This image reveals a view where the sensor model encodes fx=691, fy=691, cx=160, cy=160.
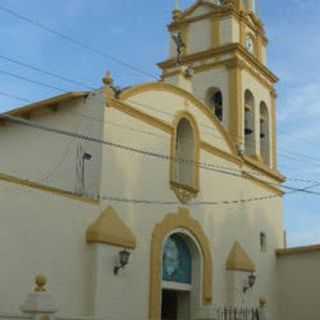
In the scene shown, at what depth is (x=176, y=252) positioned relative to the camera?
20078mm

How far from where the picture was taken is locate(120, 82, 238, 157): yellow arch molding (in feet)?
61.4

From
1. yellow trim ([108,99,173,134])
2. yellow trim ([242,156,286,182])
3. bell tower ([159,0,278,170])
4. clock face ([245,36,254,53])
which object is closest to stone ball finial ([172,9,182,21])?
bell tower ([159,0,278,170])

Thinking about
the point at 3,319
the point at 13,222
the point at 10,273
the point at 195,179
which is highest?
the point at 195,179

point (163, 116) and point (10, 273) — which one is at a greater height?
point (163, 116)

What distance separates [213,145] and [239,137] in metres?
2.59

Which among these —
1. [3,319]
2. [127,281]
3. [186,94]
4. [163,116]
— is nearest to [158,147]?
[163,116]

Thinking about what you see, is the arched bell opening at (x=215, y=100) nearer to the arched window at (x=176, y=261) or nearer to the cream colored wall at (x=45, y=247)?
the arched window at (x=176, y=261)

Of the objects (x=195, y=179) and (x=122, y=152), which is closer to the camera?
(x=122, y=152)

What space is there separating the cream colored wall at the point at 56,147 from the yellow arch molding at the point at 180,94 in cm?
112

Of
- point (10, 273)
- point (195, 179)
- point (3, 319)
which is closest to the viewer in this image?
point (3, 319)

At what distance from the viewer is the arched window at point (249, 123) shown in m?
25.6

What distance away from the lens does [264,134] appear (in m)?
27.3

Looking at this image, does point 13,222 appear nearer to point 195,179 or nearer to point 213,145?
point 195,179

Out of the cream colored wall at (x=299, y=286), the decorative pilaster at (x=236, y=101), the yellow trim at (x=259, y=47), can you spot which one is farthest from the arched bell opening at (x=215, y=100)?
the cream colored wall at (x=299, y=286)
